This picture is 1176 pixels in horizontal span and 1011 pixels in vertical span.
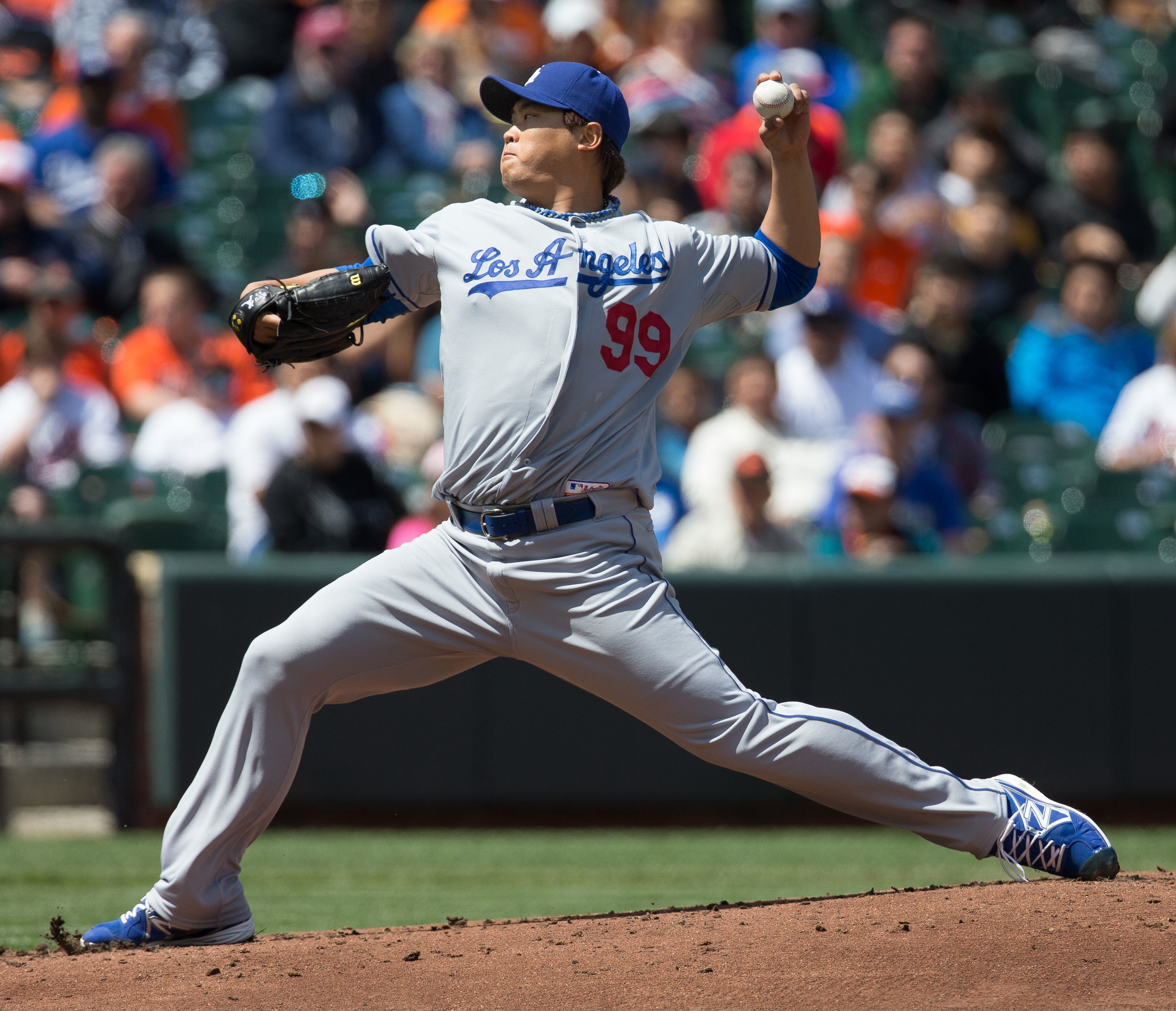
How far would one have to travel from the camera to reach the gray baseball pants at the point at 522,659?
3.47 metres

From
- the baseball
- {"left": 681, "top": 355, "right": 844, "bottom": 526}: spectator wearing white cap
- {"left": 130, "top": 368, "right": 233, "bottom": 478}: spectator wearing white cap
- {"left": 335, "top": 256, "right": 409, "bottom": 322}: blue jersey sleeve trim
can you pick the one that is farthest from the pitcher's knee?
{"left": 130, "top": 368, "right": 233, "bottom": 478}: spectator wearing white cap

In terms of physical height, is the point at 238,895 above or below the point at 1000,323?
below

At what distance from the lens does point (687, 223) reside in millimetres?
7688

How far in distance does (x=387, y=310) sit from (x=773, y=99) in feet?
3.19

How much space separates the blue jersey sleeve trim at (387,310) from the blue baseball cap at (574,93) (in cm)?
48

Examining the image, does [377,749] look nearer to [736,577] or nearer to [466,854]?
[466,854]

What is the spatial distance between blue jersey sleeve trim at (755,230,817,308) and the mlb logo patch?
626 millimetres

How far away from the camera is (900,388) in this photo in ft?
25.4

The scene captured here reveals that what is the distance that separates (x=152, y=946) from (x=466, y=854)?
2781 millimetres

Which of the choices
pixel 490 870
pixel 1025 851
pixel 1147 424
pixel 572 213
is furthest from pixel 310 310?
pixel 1147 424

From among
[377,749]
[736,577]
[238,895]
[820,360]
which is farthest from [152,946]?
[820,360]

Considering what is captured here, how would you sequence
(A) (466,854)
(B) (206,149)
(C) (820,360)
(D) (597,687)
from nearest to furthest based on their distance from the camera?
(D) (597,687), (A) (466,854), (C) (820,360), (B) (206,149)

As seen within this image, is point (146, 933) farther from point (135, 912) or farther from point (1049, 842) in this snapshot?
point (1049, 842)

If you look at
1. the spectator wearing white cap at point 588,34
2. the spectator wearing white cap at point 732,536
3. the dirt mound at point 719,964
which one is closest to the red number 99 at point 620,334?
the dirt mound at point 719,964
